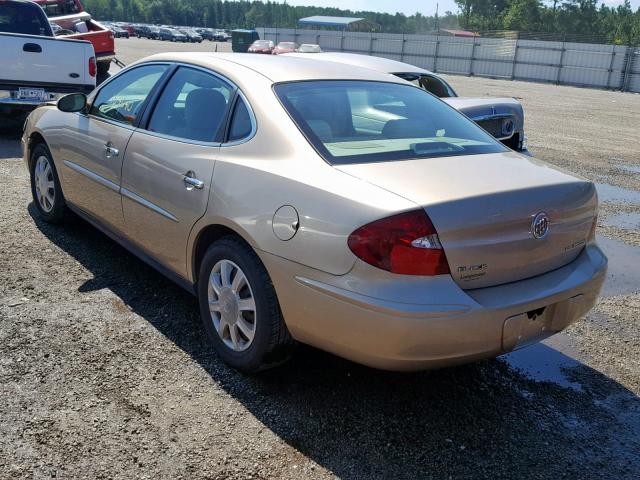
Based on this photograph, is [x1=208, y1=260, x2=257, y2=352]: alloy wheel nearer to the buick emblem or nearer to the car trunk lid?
the car trunk lid

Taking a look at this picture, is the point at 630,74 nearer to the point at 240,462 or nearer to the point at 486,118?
the point at 486,118

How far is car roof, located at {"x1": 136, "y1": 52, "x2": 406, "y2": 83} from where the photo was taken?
150 inches

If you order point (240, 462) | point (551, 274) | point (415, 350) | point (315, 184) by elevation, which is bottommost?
point (240, 462)

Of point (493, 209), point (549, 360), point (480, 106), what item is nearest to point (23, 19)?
point (480, 106)

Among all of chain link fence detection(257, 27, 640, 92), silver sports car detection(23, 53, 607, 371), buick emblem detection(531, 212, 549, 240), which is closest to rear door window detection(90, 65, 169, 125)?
silver sports car detection(23, 53, 607, 371)

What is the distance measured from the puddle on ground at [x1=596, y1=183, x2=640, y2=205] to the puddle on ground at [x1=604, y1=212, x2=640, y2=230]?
0.64 m

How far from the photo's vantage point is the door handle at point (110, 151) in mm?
4341

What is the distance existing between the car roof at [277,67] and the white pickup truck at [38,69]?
547 centimetres

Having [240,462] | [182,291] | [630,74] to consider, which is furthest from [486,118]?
[630,74]

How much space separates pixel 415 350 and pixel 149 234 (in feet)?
6.57

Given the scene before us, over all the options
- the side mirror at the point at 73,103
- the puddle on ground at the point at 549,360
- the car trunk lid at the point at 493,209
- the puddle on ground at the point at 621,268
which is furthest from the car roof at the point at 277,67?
the puddle on ground at the point at 621,268

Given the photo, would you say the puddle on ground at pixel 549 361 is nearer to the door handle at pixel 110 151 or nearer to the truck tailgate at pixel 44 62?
the door handle at pixel 110 151

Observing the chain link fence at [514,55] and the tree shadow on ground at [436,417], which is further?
the chain link fence at [514,55]

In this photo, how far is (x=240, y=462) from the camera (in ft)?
9.24
